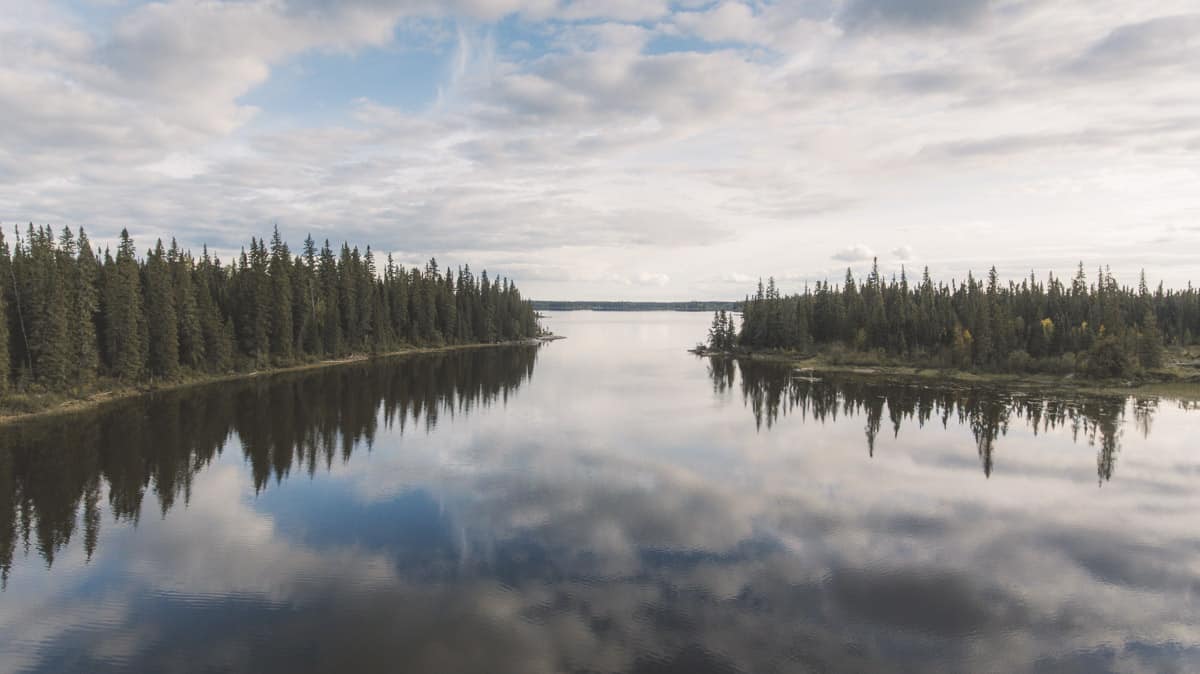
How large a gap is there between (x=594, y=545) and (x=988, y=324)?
297ft

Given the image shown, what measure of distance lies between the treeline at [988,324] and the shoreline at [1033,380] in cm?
291

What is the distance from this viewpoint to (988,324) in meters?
94.4

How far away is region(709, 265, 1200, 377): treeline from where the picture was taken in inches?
3393

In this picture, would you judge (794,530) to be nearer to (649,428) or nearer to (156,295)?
(649,428)

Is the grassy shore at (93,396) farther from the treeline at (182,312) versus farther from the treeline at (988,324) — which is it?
the treeline at (988,324)

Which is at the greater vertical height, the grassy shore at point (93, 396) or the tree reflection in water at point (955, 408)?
the grassy shore at point (93, 396)

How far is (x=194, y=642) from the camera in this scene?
18359mm

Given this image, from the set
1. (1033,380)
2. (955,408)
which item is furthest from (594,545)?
(1033,380)

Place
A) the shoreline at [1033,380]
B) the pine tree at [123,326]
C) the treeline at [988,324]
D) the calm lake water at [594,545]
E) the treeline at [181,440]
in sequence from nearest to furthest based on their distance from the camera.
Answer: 1. the calm lake water at [594,545]
2. the treeline at [181,440]
3. the pine tree at [123,326]
4. the shoreline at [1033,380]
5. the treeline at [988,324]

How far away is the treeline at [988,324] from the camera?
86.2 meters

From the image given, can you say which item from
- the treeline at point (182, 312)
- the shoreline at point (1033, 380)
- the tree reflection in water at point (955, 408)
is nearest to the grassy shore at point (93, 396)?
the treeline at point (182, 312)

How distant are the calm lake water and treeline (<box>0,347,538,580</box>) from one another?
31cm

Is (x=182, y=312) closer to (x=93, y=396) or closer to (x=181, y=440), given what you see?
(x=93, y=396)

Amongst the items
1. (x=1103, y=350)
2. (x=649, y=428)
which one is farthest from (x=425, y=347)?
(x=1103, y=350)
